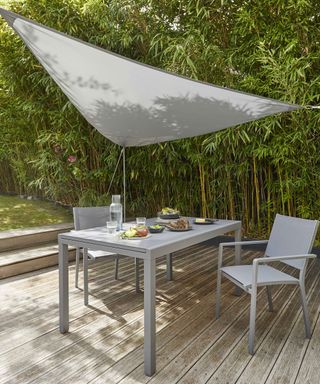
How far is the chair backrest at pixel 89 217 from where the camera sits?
303 cm

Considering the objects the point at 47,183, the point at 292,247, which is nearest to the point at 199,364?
the point at 292,247

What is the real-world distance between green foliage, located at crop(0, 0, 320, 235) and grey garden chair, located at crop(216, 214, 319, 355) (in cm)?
141

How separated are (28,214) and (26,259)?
1.90 meters

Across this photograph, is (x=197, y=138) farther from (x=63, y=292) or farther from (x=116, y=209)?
(x=63, y=292)

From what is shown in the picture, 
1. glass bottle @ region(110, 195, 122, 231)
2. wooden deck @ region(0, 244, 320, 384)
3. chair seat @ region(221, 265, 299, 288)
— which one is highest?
glass bottle @ region(110, 195, 122, 231)

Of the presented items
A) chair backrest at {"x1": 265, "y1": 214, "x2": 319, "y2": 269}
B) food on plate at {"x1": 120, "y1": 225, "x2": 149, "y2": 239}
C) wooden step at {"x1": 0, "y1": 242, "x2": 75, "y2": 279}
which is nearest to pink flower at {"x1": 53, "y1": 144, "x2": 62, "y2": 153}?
wooden step at {"x1": 0, "y1": 242, "x2": 75, "y2": 279}

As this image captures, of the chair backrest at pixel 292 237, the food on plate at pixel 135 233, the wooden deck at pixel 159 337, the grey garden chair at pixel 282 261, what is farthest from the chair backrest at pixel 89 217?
the chair backrest at pixel 292 237

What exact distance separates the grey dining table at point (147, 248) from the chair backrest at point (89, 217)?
678 mm

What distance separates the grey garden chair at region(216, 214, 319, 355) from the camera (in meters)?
2.04

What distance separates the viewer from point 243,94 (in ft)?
8.14

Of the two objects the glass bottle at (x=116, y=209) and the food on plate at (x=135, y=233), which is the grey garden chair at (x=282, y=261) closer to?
the food on plate at (x=135, y=233)

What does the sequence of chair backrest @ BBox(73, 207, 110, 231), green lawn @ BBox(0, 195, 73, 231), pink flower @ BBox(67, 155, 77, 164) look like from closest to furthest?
1. chair backrest @ BBox(73, 207, 110, 231)
2. pink flower @ BBox(67, 155, 77, 164)
3. green lawn @ BBox(0, 195, 73, 231)

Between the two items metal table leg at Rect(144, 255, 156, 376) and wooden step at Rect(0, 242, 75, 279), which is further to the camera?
wooden step at Rect(0, 242, 75, 279)

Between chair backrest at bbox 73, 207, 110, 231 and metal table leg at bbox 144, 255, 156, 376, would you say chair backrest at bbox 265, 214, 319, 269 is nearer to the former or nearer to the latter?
metal table leg at bbox 144, 255, 156, 376
